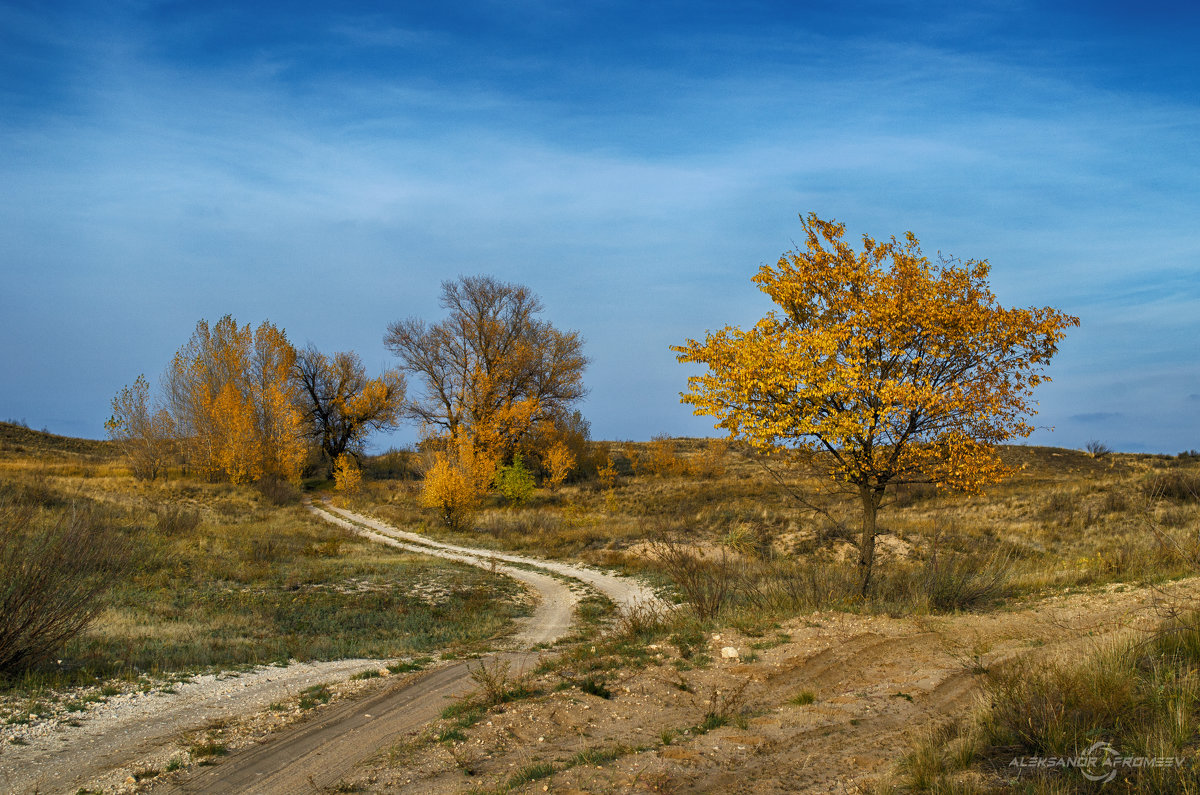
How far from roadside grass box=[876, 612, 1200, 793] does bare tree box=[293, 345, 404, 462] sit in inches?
2112

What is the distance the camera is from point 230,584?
56.9 ft

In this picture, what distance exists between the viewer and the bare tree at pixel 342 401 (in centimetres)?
5566

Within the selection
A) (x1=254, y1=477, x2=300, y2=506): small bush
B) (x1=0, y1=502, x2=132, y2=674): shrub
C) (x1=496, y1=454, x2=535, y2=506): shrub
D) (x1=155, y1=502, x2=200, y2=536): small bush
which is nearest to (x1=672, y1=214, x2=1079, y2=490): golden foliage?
(x1=0, y1=502, x2=132, y2=674): shrub

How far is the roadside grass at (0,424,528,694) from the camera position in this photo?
34.2 feet

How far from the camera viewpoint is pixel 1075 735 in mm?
4383

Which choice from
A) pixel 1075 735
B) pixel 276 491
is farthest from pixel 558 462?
pixel 1075 735

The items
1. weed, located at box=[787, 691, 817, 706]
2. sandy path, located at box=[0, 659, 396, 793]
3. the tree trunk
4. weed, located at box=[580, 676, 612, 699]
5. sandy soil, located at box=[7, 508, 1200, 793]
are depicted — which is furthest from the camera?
the tree trunk

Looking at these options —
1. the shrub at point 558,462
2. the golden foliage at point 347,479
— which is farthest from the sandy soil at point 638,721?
the golden foliage at point 347,479

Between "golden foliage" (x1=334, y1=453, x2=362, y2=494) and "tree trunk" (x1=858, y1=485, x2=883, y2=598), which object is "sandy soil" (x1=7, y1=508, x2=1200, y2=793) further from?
"golden foliage" (x1=334, y1=453, x2=362, y2=494)

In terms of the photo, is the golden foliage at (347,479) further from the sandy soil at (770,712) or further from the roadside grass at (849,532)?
the sandy soil at (770,712)

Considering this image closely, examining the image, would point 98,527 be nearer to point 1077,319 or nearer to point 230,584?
point 230,584

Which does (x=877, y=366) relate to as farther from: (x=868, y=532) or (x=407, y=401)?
(x=407, y=401)

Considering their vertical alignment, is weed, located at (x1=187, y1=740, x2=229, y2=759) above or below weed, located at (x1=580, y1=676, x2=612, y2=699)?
below

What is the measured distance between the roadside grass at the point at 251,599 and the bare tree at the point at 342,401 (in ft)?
81.5
